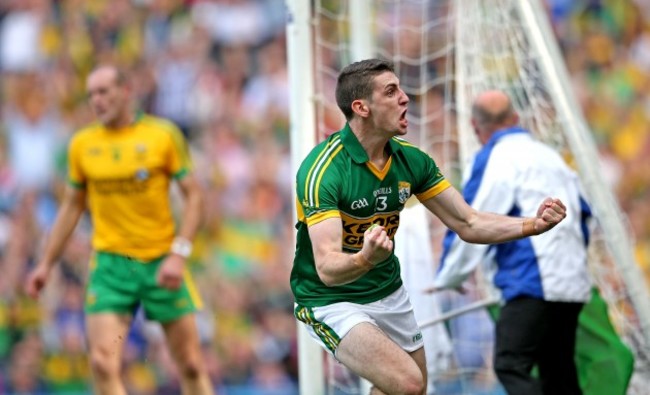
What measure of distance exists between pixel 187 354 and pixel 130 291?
1.78ft

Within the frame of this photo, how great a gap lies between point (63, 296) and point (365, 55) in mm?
5023

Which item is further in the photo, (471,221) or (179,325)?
(179,325)

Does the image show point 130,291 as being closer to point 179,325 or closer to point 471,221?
point 179,325

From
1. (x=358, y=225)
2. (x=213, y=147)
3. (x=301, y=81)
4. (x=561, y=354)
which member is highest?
(x=213, y=147)

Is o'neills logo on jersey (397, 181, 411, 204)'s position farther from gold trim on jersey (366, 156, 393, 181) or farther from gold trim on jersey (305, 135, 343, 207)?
gold trim on jersey (305, 135, 343, 207)

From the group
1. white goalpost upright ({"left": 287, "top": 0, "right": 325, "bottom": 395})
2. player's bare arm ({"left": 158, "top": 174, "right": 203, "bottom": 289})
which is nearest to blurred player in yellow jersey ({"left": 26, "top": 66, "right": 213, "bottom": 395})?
player's bare arm ({"left": 158, "top": 174, "right": 203, "bottom": 289})

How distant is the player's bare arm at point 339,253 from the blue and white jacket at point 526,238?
195 cm

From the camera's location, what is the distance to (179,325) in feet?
28.5

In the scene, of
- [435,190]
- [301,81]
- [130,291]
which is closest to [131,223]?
[130,291]

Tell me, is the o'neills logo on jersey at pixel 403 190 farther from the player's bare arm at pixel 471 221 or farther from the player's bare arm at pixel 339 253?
the player's bare arm at pixel 339 253

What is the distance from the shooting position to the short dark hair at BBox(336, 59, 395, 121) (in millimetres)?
5965

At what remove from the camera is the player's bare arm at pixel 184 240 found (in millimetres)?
8477

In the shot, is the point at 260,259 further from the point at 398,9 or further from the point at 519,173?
the point at 519,173

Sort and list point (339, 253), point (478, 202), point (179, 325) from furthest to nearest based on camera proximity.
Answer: point (179, 325) → point (478, 202) → point (339, 253)
